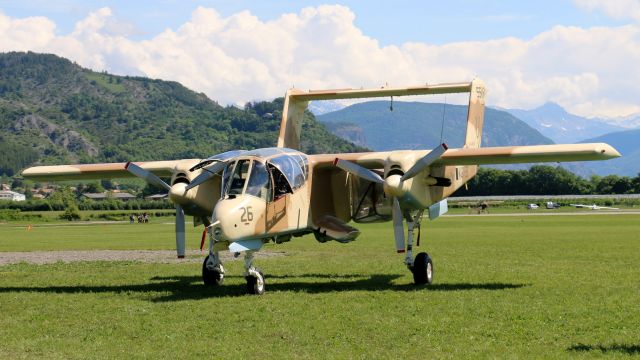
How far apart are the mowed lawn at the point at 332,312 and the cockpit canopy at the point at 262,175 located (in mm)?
2682

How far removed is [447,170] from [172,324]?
11483 mm

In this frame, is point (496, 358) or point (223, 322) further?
point (223, 322)

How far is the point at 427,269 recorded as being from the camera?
23.6 m

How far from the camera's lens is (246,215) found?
→ 66.4 ft

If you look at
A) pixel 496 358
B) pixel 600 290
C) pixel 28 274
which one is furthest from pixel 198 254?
pixel 496 358

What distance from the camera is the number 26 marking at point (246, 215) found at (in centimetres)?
2012

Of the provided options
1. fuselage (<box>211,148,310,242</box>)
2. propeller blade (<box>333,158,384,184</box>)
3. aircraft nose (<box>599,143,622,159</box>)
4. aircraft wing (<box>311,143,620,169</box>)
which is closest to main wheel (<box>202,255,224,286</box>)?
fuselage (<box>211,148,310,242</box>)

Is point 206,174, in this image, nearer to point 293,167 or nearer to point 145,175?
point 293,167

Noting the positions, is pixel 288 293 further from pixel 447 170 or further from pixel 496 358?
pixel 496 358

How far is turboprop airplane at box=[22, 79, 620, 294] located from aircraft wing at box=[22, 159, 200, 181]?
3cm

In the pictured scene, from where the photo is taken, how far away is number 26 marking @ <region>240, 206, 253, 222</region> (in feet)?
66.0

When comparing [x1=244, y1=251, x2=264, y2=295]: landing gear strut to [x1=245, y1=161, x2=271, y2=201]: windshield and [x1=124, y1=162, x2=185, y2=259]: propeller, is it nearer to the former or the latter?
[x1=245, y1=161, x2=271, y2=201]: windshield

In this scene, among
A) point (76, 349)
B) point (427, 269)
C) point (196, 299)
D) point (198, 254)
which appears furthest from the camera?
point (198, 254)

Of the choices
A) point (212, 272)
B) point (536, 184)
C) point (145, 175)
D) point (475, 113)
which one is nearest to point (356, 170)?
point (212, 272)
